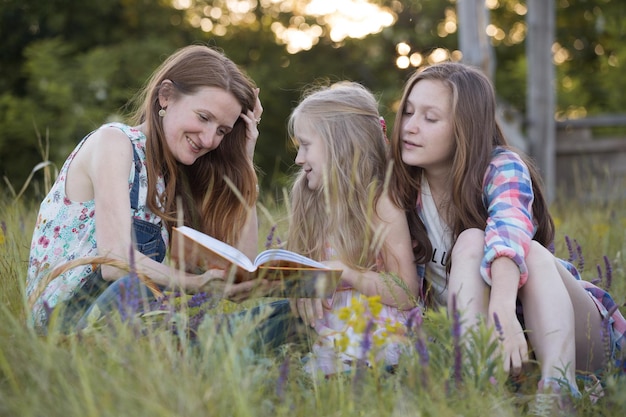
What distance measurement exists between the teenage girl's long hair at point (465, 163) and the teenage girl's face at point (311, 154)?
0.26m

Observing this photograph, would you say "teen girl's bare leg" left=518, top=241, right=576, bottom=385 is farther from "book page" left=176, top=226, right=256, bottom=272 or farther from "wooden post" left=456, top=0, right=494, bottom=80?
"wooden post" left=456, top=0, right=494, bottom=80

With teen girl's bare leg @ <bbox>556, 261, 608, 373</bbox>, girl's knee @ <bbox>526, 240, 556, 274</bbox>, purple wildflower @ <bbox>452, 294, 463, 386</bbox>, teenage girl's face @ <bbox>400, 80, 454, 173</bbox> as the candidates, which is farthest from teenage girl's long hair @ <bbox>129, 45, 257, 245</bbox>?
purple wildflower @ <bbox>452, 294, 463, 386</bbox>

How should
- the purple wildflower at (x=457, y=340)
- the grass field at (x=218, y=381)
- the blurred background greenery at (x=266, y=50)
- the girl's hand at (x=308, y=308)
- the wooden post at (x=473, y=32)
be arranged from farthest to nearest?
1. the blurred background greenery at (x=266, y=50)
2. the wooden post at (x=473, y=32)
3. the girl's hand at (x=308, y=308)
4. the purple wildflower at (x=457, y=340)
5. the grass field at (x=218, y=381)

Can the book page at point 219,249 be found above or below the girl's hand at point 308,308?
above

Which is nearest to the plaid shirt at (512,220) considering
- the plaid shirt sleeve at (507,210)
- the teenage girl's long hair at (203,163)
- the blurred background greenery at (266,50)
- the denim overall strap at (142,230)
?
the plaid shirt sleeve at (507,210)

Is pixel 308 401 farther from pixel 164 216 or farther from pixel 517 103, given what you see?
pixel 517 103

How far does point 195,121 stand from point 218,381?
1.40m

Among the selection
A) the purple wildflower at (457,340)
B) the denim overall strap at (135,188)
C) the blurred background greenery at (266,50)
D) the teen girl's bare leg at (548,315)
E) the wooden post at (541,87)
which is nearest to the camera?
the purple wildflower at (457,340)

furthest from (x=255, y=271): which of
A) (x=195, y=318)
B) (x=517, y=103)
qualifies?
(x=517, y=103)

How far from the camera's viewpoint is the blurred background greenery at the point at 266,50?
9969 millimetres

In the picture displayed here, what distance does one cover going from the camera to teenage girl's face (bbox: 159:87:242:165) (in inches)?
120

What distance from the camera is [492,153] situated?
288cm

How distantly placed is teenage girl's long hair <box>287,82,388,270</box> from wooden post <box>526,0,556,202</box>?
5363 mm

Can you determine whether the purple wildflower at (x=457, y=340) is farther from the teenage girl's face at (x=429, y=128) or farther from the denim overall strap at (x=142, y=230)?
the denim overall strap at (x=142, y=230)
